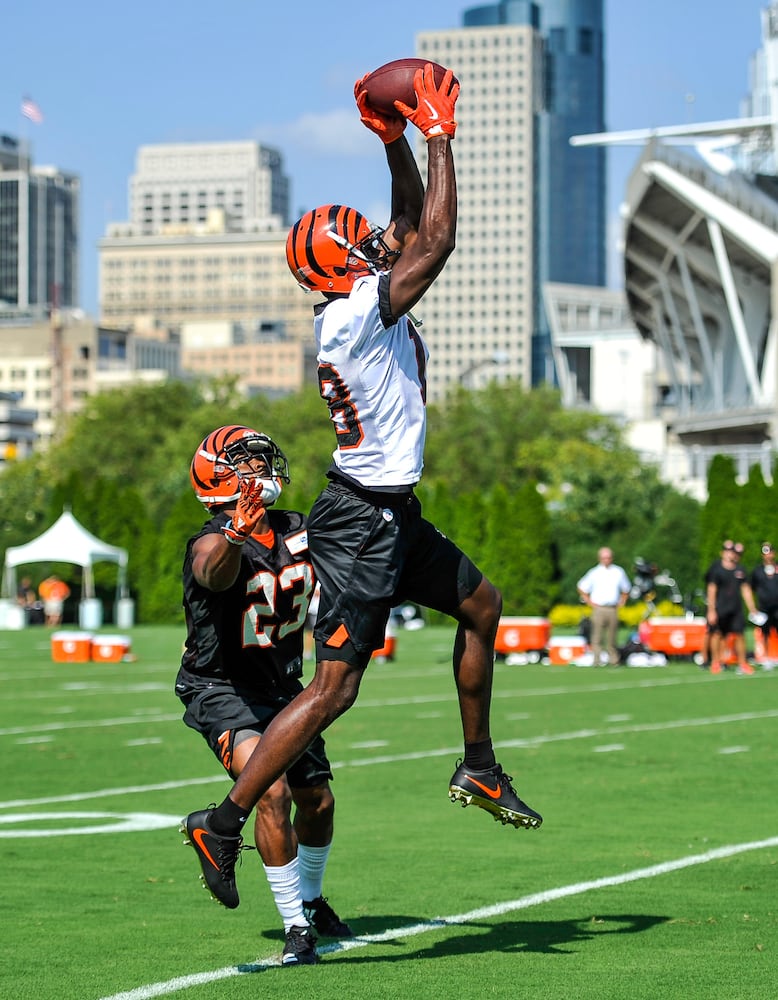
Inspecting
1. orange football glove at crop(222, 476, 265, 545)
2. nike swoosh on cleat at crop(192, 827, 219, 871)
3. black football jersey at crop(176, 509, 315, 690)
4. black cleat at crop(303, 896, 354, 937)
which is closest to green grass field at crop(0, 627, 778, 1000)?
black cleat at crop(303, 896, 354, 937)

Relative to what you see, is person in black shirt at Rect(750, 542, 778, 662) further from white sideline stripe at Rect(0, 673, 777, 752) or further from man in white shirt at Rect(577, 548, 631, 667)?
man in white shirt at Rect(577, 548, 631, 667)

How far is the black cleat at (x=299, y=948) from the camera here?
6.86 meters

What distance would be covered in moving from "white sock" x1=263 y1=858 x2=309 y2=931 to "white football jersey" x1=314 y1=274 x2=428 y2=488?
1554mm

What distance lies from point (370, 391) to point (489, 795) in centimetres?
166

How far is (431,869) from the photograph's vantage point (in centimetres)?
955

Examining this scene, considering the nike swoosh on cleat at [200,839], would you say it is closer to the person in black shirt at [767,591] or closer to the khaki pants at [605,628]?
the person in black shirt at [767,591]

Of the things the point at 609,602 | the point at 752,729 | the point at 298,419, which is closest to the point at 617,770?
the point at 752,729

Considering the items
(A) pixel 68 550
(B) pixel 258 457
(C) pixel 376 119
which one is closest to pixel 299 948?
(B) pixel 258 457


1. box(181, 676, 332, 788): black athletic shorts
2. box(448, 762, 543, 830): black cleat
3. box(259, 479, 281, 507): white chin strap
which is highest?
box(259, 479, 281, 507): white chin strap

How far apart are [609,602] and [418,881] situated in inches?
837

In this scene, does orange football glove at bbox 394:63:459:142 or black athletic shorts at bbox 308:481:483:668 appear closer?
orange football glove at bbox 394:63:459:142

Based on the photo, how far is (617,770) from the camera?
14.6 meters

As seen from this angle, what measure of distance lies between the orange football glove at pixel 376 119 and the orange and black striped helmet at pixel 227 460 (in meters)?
1.28

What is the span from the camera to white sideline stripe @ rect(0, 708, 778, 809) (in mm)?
13211
